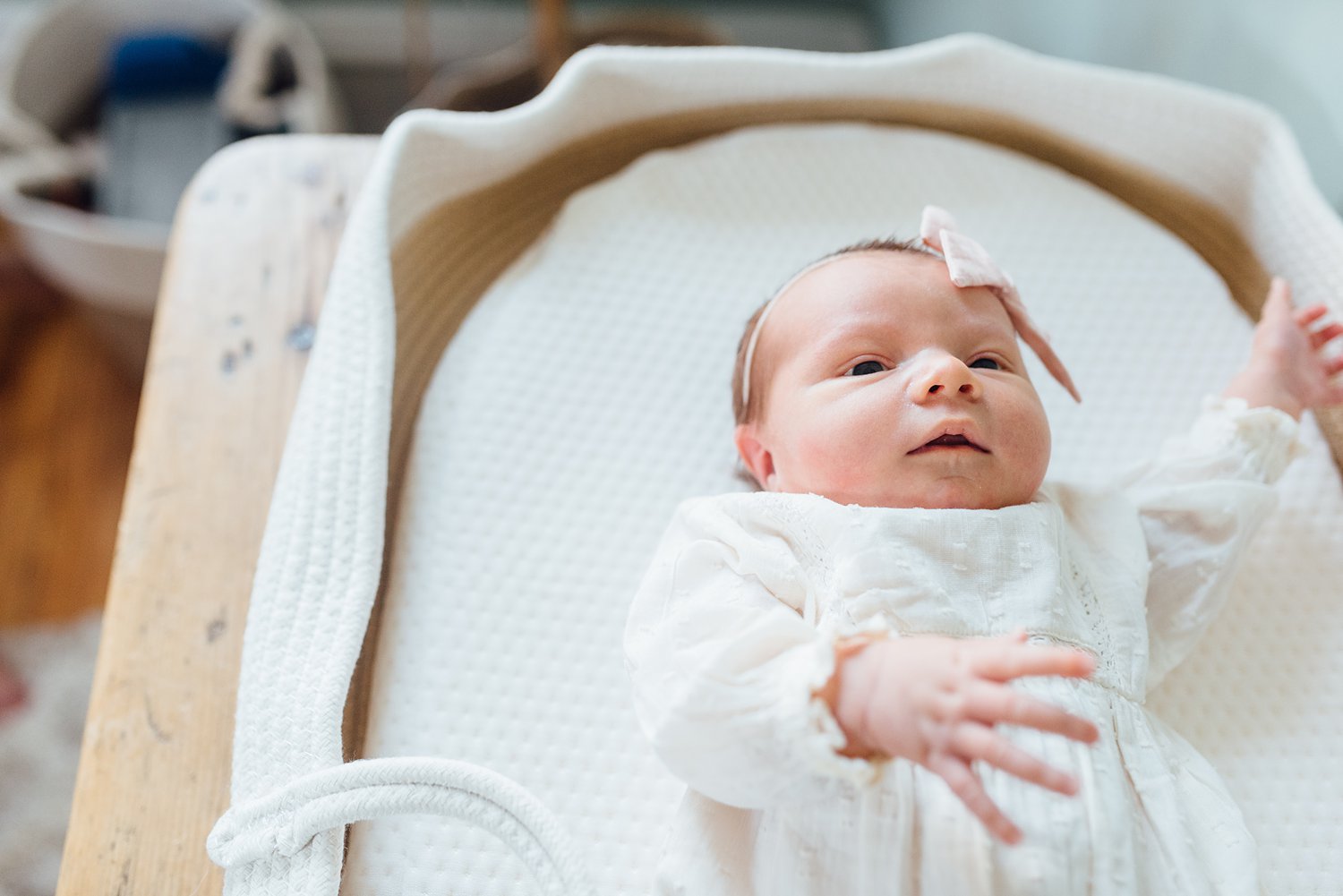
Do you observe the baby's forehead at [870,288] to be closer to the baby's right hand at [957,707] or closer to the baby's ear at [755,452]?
the baby's ear at [755,452]

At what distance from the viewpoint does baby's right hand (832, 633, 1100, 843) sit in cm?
55

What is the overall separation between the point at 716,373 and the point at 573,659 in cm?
29

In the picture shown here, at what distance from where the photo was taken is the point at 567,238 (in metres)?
1.06

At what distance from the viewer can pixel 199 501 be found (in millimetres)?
910

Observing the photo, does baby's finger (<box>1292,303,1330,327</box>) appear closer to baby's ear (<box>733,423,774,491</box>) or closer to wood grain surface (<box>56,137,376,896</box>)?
baby's ear (<box>733,423,774,491</box>)

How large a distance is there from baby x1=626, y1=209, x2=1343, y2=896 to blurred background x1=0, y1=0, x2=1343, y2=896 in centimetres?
63

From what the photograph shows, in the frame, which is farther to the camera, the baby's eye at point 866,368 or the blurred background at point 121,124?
the blurred background at point 121,124

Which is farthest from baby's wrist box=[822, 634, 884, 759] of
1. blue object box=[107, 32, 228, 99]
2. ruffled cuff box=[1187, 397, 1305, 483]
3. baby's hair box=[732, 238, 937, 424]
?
blue object box=[107, 32, 228, 99]

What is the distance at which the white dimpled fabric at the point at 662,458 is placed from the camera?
78 cm

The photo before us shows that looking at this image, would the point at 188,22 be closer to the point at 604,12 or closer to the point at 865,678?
the point at 604,12

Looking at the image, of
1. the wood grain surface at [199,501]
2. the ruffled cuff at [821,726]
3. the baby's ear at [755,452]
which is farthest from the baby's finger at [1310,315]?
the wood grain surface at [199,501]

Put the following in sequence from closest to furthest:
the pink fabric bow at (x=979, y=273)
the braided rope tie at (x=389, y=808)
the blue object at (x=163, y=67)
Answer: the braided rope tie at (x=389, y=808)
the pink fabric bow at (x=979, y=273)
the blue object at (x=163, y=67)

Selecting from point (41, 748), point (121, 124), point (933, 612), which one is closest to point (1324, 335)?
point (933, 612)

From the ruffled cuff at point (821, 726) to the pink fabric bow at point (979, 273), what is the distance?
1.03 feet
